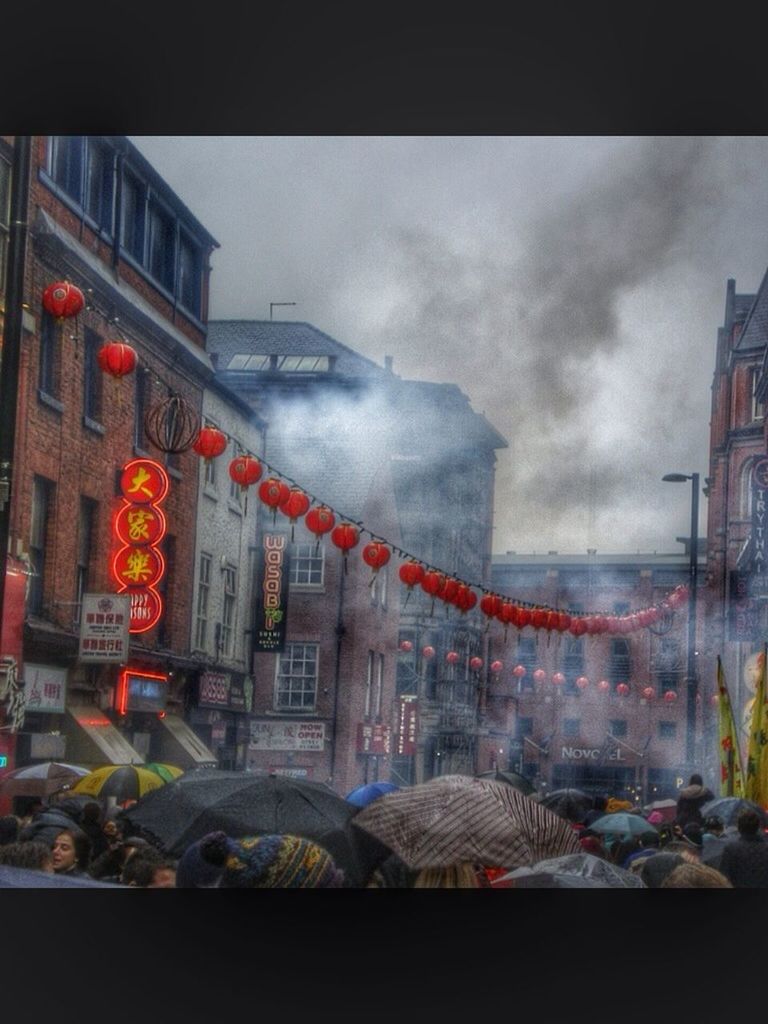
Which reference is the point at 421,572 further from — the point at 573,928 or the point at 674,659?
the point at 573,928

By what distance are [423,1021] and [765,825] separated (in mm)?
4347

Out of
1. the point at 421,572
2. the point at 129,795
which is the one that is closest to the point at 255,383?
the point at 421,572

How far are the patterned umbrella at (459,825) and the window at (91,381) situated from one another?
254 inches

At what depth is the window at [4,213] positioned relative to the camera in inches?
447

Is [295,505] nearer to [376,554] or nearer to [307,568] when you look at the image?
[376,554]

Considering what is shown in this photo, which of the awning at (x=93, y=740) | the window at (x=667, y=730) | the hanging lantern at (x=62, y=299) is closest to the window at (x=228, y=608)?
the awning at (x=93, y=740)

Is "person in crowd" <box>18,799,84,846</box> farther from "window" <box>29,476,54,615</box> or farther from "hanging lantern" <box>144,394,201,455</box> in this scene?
"hanging lantern" <box>144,394,201,455</box>

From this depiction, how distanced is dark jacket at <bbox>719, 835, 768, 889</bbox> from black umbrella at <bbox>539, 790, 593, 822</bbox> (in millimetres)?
4030

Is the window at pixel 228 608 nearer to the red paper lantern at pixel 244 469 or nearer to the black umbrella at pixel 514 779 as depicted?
the red paper lantern at pixel 244 469

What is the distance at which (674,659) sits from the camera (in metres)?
16.3
